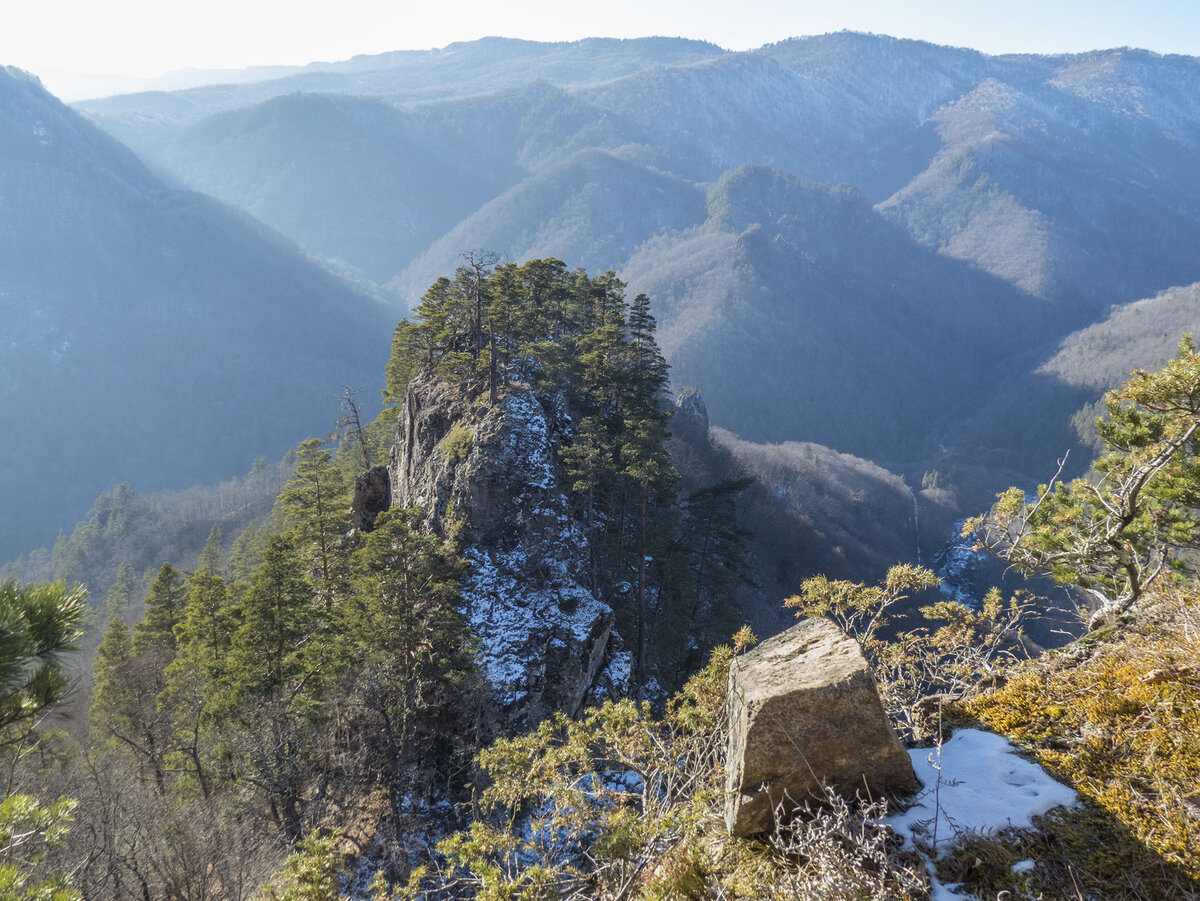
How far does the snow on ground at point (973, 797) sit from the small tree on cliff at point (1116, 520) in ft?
14.1

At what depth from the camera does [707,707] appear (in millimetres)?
7422

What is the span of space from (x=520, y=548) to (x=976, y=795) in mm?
22328

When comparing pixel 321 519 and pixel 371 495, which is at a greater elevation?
pixel 321 519

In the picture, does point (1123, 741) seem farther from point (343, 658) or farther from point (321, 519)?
point (321, 519)

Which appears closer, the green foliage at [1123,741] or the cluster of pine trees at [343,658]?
the green foliage at [1123,741]

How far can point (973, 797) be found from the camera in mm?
4406

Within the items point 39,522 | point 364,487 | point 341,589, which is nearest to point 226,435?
point 39,522

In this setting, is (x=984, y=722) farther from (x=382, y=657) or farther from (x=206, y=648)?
(x=206, y=648)

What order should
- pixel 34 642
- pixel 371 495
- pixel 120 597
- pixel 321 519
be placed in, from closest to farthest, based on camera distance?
pixel 34 642 → pixel 321 519 → pixel 371 495 → pixel 120 597

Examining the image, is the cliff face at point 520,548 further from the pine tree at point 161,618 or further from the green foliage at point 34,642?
the green foliage at point 34,642

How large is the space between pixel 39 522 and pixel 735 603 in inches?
7160

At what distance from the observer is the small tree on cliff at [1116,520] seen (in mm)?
8227

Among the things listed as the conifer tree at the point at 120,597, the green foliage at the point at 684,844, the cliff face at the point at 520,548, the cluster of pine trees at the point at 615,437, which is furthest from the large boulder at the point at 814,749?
the conifer tree at the point at 120,597

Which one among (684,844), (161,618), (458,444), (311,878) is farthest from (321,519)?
(684,844)
